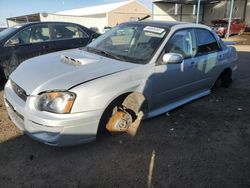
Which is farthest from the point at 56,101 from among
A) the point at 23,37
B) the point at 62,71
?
the point at 23,37

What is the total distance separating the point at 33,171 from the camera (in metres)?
2.63

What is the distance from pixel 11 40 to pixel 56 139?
12.8ft

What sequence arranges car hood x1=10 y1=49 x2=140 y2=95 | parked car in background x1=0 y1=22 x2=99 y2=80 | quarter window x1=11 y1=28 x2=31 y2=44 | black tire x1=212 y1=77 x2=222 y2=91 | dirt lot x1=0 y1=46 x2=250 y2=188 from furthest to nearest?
1. quarter window x1=11 y1=28 x2=31 y2=44
2. parked car in background x1=0 y1=22 x2=99 y2=80
3. black tire x1=212 y1=77 x2=222 y2=91
4. car hood x1=10 y1=49 x2=140 y2=95
5. dirt lot x1=0 y1=46 x2=250 y2=188

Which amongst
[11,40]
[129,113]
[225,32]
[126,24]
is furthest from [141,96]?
[225,32]

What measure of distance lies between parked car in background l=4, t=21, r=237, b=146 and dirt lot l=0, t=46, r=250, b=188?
0.27 m

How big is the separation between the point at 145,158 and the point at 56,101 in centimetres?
128

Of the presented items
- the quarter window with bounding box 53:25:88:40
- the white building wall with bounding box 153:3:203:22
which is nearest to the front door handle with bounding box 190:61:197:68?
the quarter window with bounding box 53:25:88:40

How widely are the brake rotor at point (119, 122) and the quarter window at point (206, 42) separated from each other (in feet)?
6.20

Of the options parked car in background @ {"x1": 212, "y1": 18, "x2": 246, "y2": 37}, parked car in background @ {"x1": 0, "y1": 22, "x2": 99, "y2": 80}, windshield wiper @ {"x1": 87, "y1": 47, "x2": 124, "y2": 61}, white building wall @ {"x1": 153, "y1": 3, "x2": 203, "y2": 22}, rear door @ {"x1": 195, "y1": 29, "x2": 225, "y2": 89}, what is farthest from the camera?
white building wall @ {"x1": 153, "y1": 3, "x2": 203, "y2": 22}

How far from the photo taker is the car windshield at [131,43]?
11.2ft

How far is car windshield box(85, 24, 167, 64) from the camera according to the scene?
343 centimetres

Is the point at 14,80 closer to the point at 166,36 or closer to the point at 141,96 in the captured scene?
the point at 141,96

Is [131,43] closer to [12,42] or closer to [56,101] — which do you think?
[56,101]

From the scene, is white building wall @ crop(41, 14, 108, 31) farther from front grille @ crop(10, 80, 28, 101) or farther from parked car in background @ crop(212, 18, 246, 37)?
front grille @ crop(10, 80, 28, 101)
